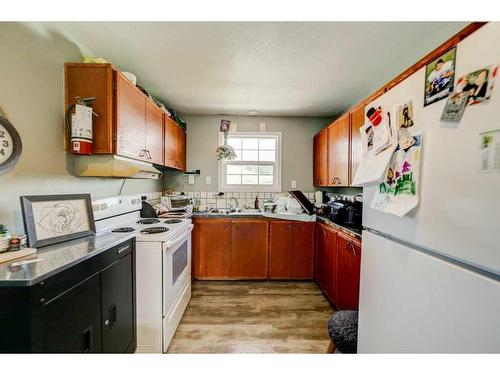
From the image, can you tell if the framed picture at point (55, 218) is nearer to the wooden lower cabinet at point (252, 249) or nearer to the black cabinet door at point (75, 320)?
the black cabinet door at point (75, 320)

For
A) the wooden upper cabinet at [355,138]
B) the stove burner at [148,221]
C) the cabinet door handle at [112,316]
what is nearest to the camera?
the cabinet door handle at [112,316]

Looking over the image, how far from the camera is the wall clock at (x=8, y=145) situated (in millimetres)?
1063

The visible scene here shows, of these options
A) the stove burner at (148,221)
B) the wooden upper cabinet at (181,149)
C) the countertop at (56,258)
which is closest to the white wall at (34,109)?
the countertop at (56,258)

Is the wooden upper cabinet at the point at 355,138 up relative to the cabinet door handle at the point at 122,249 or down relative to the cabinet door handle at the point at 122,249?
up

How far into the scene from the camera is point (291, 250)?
276 cm

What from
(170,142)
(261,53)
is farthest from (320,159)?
(170,142)

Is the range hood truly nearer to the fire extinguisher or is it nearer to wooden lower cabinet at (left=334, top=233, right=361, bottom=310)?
the fire extinguisher

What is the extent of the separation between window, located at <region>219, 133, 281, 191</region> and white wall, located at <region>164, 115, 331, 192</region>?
0.10 m

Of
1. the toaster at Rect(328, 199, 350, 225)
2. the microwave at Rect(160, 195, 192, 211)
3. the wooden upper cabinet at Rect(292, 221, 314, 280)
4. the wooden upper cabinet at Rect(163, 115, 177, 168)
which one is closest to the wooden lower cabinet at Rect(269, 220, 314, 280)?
the wooden upper cabinet at Rect(292, 221, 314, 280)

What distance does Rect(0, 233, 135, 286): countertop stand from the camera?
0.80 meters

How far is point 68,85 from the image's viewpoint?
1463 millimetres

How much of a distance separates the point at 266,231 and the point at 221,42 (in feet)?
6.81

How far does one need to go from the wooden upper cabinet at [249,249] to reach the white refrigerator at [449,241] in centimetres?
196

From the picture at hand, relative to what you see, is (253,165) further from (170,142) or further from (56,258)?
(56,258)
